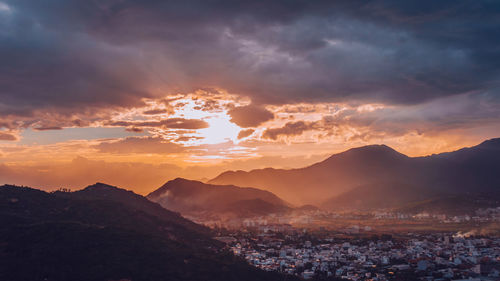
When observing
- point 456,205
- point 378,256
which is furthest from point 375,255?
point 456,205

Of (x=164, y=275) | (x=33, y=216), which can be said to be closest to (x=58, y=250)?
(x=164, y=275)

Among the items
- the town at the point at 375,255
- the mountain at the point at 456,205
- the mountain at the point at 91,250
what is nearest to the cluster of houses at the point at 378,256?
the town at the point at 375,255

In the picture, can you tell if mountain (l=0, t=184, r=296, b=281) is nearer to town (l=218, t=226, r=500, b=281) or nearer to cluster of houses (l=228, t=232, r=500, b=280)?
cluster of houses (l=228, t=232, r=500, b=280)

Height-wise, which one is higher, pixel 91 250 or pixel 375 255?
pixel 91 250

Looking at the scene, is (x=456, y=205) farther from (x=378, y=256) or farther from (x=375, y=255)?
(x=378, y=256)

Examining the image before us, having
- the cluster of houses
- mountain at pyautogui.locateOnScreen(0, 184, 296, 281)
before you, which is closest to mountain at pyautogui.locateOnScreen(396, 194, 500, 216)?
the cluster of houses

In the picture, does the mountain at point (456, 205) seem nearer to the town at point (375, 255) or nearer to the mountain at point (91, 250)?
the town at point (375, 255)
